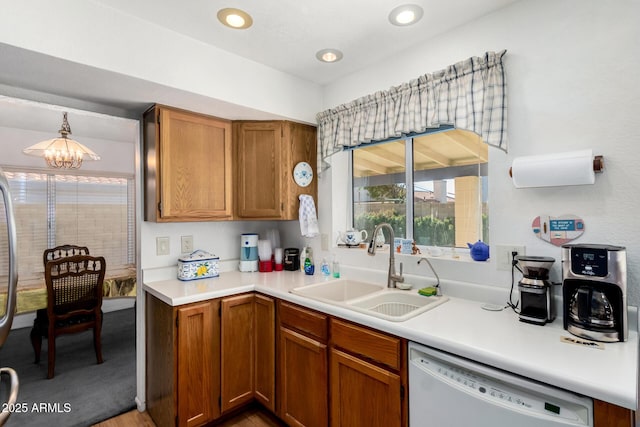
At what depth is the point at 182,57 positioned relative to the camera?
6.05 ft

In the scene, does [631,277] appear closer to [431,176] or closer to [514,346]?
[514,346]

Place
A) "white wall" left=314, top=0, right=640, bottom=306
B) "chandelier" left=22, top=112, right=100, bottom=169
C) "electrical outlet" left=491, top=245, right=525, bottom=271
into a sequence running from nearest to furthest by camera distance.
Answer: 1. "white wall" left=314, top=0, right=640, bottom=306
2. "electrical outlet" left=491, top=245, right=525, bottom=271
3. "chandelier" left=22, top=112, right=100, bottom=169

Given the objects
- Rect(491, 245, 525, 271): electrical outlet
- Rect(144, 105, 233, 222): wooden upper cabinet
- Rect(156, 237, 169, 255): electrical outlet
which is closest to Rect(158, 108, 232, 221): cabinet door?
Rect(144, 105, 233, 222): wooden upper cabinet

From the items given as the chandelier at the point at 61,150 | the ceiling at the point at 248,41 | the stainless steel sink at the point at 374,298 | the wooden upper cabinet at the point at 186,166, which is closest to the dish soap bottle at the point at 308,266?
the stainless steel sink at the point at 374,298

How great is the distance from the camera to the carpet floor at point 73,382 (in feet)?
6.97

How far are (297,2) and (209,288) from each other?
1.71m

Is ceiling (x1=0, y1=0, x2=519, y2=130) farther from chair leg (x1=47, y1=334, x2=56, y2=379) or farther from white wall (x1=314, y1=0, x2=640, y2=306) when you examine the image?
chair leg (x1=47, y1=334, x2=56, y2=379)

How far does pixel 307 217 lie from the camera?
2.46 metres

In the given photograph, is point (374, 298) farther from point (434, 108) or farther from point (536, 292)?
point (434, 108)

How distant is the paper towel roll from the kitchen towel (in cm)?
141

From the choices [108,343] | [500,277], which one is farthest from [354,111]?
[108,343]

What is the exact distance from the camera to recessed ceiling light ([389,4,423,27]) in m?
1.60

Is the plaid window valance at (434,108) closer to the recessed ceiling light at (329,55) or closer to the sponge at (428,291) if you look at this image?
the recessed ceiling light at (329,55)

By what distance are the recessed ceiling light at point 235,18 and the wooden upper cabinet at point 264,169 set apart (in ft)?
2.50
